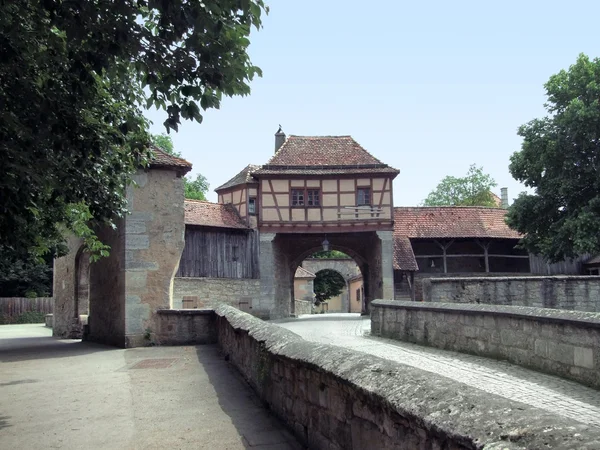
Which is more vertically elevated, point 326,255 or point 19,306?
point 326,255

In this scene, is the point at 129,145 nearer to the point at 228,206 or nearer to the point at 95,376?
the point at 95,376

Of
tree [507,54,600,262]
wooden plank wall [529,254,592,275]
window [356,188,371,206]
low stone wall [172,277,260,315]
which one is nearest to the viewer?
tree [507,54,600,262]

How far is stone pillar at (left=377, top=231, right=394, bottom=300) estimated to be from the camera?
95.1 feet

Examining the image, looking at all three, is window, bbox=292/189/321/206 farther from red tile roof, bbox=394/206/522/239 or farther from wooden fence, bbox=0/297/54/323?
wooden fence, bbox=0/297/54/323

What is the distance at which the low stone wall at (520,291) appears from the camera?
1484 cm

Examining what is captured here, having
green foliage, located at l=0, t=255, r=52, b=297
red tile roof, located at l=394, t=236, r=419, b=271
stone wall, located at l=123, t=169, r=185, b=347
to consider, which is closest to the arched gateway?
red tile roof, located at l=394, t=236, r=419, b=271

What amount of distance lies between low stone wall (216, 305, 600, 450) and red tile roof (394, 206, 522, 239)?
27530 millimetres

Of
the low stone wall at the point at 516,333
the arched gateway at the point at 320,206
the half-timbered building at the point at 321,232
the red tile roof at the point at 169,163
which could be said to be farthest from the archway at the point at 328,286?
the low stone wall at the point at 516,333

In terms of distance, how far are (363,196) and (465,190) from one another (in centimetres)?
3196

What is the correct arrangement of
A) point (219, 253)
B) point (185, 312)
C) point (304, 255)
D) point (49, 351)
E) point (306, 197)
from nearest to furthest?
point (185, 312)
point (49, 351)
point (306, 197)
point (219, 253)
point (304, 255)

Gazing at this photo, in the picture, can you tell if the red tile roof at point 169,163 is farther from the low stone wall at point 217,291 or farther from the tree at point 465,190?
the tree at point 465,190

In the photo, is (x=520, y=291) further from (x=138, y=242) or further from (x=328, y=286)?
(x=328, y=286)

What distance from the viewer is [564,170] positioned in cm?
2512

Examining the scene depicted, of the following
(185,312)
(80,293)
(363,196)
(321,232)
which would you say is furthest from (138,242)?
(363,196)
